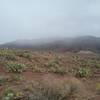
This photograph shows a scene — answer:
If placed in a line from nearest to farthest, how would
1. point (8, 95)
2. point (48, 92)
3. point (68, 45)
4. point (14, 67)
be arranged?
point (48, 92), point (8, 95), point (14, 67), point (68, 45)

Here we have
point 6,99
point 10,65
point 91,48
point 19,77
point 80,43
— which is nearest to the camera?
point 6,99

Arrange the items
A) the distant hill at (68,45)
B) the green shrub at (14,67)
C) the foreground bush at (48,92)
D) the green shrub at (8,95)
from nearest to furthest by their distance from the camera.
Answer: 1. the foreground bush at (48,92)
2. the green shrub at (8,95)
3. the green shrub at (14,67)
4. the distant hill at (68,45)

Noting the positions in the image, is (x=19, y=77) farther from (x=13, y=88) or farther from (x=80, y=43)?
(x=80, y=43)

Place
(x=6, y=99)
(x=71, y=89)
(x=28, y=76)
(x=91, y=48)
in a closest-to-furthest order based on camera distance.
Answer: (x=6, y=99)
(x=71, y=89)
(x=28, y=76)
(x=91, y=48)

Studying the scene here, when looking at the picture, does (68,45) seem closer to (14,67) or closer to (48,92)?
(14,67)

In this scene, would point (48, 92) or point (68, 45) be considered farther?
point (68, 45)

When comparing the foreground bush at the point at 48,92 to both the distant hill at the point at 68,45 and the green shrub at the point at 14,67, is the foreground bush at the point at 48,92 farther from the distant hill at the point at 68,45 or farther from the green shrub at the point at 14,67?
the distant hill at the point at 68,45

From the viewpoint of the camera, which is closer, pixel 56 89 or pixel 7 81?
pixel 56 89

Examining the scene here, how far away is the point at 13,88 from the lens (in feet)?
33.7

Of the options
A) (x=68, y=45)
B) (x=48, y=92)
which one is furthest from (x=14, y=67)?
(x=68, y=45)

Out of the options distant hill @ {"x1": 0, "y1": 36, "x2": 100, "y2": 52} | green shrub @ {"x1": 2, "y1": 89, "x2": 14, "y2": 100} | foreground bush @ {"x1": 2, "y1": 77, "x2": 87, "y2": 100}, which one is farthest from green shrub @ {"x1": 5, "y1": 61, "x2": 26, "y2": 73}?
distant hill @ {"x1": 0, "y1": 36, "x2": 100, "y2": 52}

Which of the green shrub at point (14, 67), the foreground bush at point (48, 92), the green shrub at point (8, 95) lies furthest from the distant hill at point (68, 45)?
the green shrub at point (8, 95)

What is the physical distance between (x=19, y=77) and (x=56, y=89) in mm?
3329

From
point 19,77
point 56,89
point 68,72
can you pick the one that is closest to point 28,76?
point 19,77
